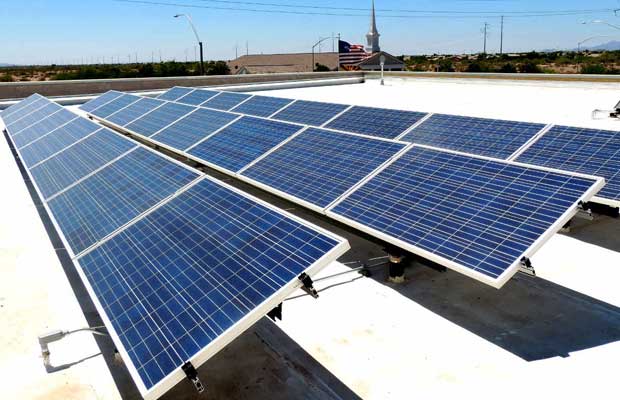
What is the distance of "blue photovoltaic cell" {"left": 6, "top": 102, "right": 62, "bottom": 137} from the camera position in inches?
812

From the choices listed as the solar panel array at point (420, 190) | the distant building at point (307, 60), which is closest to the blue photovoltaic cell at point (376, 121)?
the solar panel array at point (420, 190)

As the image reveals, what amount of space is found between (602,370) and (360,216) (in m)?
4.44

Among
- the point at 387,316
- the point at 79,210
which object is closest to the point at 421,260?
the point at 387,316

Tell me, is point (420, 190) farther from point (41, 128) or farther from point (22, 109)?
point (22, 109)

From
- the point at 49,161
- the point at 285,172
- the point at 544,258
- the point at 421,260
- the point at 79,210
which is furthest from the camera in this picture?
the point at 49,161

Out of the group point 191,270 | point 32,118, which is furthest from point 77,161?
point 32,118

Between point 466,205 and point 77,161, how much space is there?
33.2ft

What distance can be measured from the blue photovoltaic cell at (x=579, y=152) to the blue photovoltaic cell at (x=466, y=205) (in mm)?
2873

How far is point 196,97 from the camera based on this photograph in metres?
26.5

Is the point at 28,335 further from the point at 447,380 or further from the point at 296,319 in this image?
the point at 447,380

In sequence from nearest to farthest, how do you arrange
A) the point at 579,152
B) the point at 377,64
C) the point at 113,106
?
the point at 579,152
the point at 113,106
the point at 377,64

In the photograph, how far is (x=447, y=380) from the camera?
6.79 meters

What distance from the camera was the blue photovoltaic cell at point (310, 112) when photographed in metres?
17.9

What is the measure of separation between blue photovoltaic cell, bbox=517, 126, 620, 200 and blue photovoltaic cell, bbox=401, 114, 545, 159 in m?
0.47
